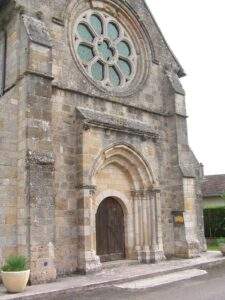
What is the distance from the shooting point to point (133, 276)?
1108 cm

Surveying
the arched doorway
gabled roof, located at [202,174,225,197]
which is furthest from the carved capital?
gabled roof, located at [202,174,225,197]

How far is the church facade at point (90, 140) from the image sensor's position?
10820mm

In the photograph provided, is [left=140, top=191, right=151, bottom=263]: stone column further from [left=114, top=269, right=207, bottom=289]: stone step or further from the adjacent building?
the adjacent building

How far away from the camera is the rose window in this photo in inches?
551

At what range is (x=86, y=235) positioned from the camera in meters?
11.7

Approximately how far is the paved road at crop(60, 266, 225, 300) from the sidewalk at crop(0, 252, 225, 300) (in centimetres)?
29

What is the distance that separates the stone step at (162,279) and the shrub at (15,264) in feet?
8.17

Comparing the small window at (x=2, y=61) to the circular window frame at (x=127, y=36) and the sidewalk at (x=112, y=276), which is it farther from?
the sidewalk at (x=112, y=276)

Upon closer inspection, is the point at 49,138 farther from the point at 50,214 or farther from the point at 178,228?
the point at 178,228

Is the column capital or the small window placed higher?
the small window

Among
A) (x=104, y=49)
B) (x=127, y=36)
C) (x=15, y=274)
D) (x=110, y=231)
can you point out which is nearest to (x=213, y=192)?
(x=127, y=36)

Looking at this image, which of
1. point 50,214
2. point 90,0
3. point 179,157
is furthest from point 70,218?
point 90,0

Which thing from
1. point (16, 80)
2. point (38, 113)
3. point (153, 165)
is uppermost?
point (16, 80)

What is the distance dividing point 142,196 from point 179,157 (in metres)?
2.27
